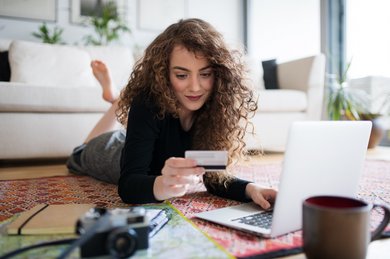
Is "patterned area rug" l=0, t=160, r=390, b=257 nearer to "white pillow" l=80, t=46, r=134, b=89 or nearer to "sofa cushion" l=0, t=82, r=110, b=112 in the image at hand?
"sofa cushion" l=0, t=82, r=110, b=112

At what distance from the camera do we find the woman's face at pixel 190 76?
0.97 meters

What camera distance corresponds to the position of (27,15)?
3.15 meters

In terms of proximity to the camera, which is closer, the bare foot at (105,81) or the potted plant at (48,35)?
the bare foot at (105,81)

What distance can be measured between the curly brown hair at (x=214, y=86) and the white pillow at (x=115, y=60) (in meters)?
1.66

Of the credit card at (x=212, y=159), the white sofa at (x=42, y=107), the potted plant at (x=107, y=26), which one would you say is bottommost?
the credit card at (x=212, y=159)

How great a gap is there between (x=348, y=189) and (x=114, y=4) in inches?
125

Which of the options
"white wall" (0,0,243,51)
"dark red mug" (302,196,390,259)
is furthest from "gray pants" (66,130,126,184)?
"white wall" (0,0,243,51)

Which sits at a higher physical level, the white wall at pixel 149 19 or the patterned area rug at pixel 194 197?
the white wall at pixel 149 19

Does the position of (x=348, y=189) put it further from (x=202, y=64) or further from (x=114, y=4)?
(x=114, y=4)

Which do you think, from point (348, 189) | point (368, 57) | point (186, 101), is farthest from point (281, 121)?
point (348, 189)

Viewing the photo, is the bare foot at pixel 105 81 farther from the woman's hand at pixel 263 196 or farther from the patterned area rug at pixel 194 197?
the woman's hand at pixel 263 196

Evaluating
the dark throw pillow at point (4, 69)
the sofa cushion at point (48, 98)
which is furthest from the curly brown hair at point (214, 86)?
the dark throw pillow at point (4, 69)

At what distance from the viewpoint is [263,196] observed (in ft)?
3.05

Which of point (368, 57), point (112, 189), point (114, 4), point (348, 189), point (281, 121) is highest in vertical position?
point (114, 4)
